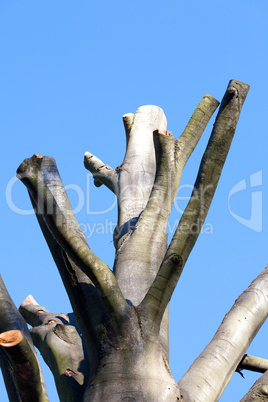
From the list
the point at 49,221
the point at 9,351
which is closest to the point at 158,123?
the point at 49,221

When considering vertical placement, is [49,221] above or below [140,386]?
above

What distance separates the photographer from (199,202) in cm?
253

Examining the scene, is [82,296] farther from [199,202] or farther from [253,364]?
[253,364]

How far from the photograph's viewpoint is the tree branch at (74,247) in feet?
7.62

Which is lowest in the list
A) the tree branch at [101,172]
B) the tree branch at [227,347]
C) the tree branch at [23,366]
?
the tree branch at [23,366]

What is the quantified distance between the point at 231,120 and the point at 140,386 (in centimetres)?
133

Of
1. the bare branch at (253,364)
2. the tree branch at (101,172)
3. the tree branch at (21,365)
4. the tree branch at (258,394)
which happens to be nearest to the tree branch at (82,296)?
the tree branch at (21,365)

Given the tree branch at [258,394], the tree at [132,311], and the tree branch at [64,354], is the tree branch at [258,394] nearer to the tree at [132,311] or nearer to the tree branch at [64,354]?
the tree at [132,311]

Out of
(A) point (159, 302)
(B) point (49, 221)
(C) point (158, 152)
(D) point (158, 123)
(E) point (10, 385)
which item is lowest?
(E) point (10, 385)

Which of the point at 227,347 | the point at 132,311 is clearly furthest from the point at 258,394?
the point at 132,311

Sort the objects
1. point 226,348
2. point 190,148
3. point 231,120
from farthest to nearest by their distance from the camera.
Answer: point 190,148
point 231,120
point 226,348

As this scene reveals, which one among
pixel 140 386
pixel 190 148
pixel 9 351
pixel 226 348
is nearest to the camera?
pixel 9 351

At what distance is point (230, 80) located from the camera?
2.87 meters

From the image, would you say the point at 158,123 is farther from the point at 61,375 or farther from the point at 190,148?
the point at 61,375
